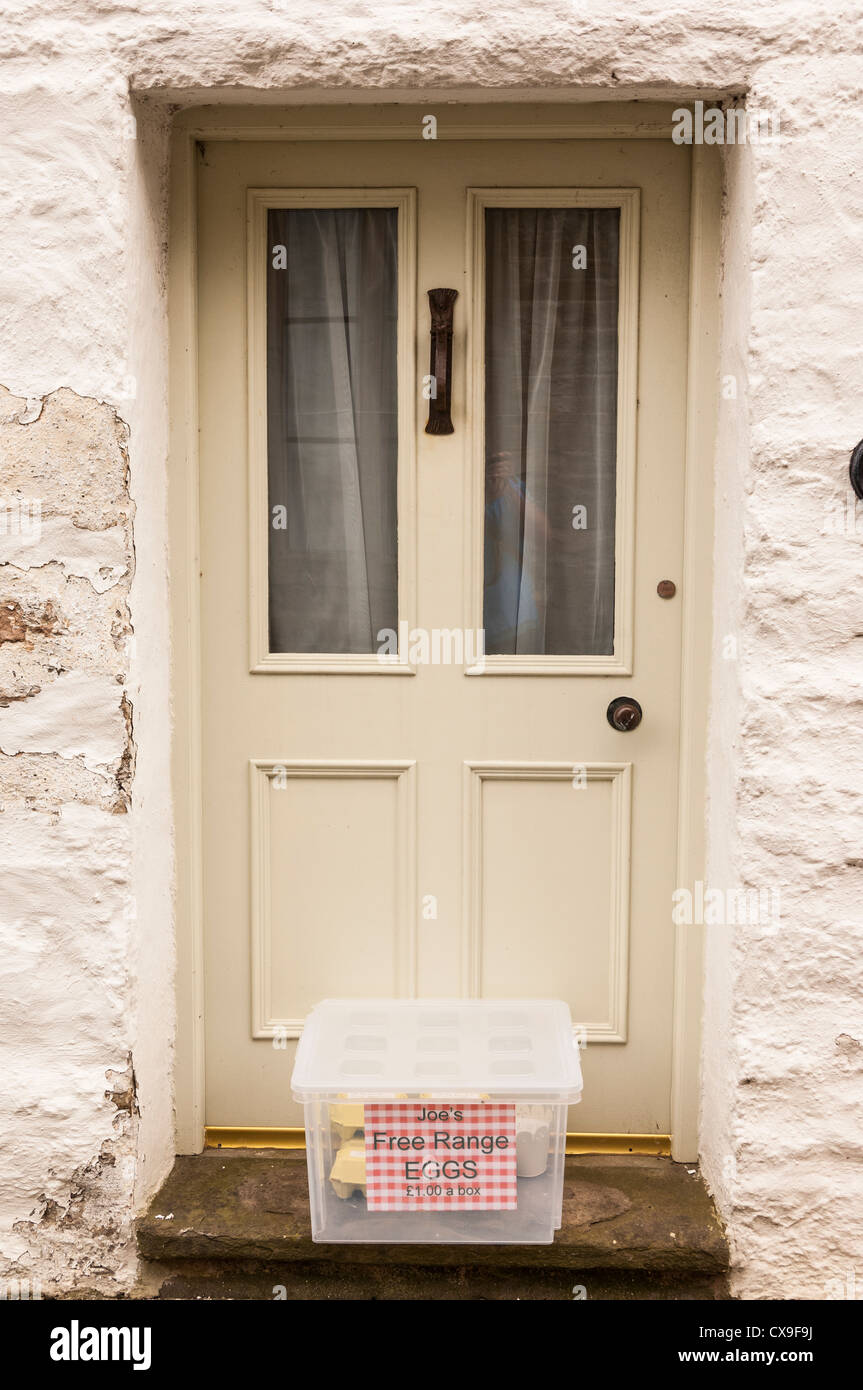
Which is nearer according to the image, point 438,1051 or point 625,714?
point 438,1051

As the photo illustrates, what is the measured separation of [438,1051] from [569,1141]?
19.4 inches

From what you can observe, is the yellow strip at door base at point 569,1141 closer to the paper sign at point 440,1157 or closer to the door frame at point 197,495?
the door frame at point 197,495

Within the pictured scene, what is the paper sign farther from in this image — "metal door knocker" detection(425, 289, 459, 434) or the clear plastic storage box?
"metal door knocker" detection(425, 289, 459, 434)

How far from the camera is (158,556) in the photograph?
7.34 ft

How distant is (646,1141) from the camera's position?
2389 mm

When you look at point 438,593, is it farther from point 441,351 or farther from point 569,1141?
point 569,1141

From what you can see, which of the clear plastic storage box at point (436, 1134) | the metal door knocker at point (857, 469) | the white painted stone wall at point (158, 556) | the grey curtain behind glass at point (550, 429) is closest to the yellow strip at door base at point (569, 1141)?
the white painted stone wall at point (158, 556)

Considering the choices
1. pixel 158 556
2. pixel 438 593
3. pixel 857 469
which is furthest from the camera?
pixel 438 593

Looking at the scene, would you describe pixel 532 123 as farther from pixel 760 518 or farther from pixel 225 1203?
pixel 225 1203

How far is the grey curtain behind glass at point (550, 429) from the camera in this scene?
2297 millimetres

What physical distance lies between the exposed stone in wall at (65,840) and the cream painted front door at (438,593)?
305mm

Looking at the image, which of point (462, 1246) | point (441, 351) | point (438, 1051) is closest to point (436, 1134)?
point (438, 1051)

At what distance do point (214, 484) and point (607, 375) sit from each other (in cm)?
90

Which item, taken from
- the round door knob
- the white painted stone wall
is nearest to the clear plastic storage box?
the white painted stone wall
